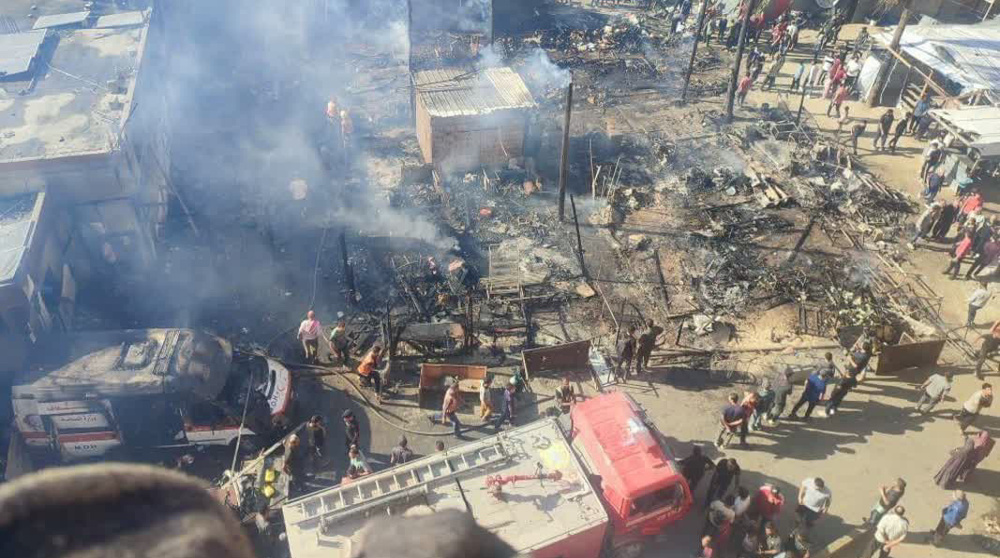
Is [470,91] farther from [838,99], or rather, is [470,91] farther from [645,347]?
[838,99]

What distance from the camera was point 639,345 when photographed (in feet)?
51.2

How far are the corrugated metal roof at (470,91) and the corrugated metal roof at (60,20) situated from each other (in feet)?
38.4

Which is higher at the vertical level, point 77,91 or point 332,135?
point 77,91

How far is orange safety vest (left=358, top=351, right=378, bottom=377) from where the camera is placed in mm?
15219

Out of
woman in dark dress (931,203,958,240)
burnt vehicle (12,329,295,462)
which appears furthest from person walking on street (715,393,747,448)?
woman in dark dress (931,203,958,240)

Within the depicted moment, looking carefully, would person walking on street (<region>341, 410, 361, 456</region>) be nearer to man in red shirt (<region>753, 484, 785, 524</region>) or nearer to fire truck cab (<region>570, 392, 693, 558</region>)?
fire truck cab (<region>570, 392, 693, 558</region>)

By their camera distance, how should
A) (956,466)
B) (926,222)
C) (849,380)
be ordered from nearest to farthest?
(956,466) < (849,380) < (926,222)

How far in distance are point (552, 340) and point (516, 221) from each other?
5221 mm

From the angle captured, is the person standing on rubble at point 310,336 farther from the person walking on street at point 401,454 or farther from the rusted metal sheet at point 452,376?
the person walking on street at point 401,454

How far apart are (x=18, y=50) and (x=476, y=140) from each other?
1432 cm

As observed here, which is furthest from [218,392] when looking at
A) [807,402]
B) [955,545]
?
[955,545]

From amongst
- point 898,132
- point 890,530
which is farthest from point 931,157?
point 890,530

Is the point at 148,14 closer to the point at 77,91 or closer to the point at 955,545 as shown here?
the point at 77,91

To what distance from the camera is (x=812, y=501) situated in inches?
467
